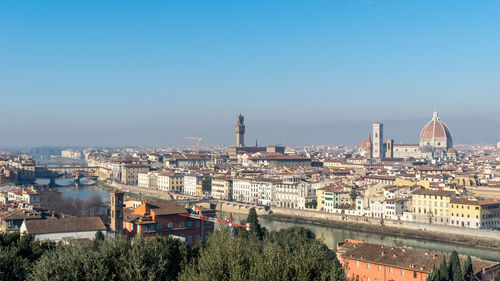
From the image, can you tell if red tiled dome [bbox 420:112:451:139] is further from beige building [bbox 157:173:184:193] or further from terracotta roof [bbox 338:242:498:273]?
terracotta roof [bbox 338:242:498:273]

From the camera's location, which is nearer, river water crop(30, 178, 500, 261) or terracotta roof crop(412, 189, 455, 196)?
river water crop(30, 178, 500, 261)

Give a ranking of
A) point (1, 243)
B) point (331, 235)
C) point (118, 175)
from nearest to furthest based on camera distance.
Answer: point (1, 243) → point (331, 235) → point (118, 175)

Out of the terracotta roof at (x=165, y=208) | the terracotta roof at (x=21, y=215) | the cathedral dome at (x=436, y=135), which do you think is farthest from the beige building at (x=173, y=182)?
the cathedral dome at (x=436, y=135)

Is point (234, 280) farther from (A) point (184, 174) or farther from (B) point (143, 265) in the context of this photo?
(A) point (184, 174)

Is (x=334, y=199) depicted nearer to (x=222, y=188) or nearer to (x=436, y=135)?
(x=222, y=188)

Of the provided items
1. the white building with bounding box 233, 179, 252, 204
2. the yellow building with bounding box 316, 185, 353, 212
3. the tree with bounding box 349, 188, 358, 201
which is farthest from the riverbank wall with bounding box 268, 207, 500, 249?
the white building with bounding box 233, 179, 252, 204

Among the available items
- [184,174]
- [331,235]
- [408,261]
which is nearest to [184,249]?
[408,261]
